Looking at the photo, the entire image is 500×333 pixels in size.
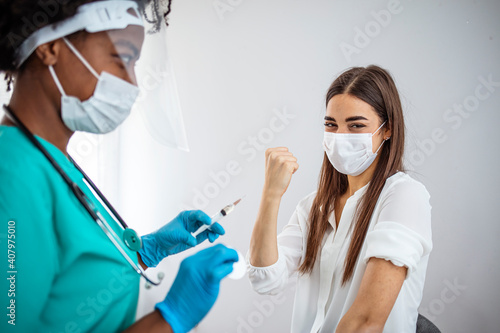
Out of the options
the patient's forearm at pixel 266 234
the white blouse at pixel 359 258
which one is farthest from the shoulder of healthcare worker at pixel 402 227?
the patient's forearm at pixel 266 234

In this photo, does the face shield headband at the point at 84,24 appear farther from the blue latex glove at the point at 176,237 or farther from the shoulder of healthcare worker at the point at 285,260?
the shoulder of healthcare worker at the point at 285,260

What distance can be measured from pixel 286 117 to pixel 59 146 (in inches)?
59.1

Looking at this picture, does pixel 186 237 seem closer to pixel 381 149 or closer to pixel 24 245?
pixel 24 245

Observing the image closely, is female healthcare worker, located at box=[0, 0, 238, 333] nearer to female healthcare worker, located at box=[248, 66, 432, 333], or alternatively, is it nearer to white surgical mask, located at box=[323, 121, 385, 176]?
female healthcare worker, located at box=[248, 66, 432, 333]

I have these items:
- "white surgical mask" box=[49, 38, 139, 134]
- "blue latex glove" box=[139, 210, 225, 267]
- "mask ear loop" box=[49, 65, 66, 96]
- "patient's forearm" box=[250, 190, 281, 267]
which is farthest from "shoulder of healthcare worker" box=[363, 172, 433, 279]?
"mask ear loop" box=[49, 65, 66, 96]

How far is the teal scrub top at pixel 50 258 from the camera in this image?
0.64m

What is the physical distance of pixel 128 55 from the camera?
78cm

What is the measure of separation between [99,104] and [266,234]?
28.0 inches

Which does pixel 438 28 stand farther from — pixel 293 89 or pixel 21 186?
pixel 21 186

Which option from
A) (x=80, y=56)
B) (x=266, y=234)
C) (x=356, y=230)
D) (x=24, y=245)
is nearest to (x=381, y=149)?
(x=356, y=230)

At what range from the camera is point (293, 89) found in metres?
2.14

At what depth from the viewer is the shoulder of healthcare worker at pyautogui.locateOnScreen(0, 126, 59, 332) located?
63cm

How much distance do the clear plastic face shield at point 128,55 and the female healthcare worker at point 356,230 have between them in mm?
476

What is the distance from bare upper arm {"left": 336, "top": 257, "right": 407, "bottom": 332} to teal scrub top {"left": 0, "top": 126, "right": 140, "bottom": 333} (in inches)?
23.7
